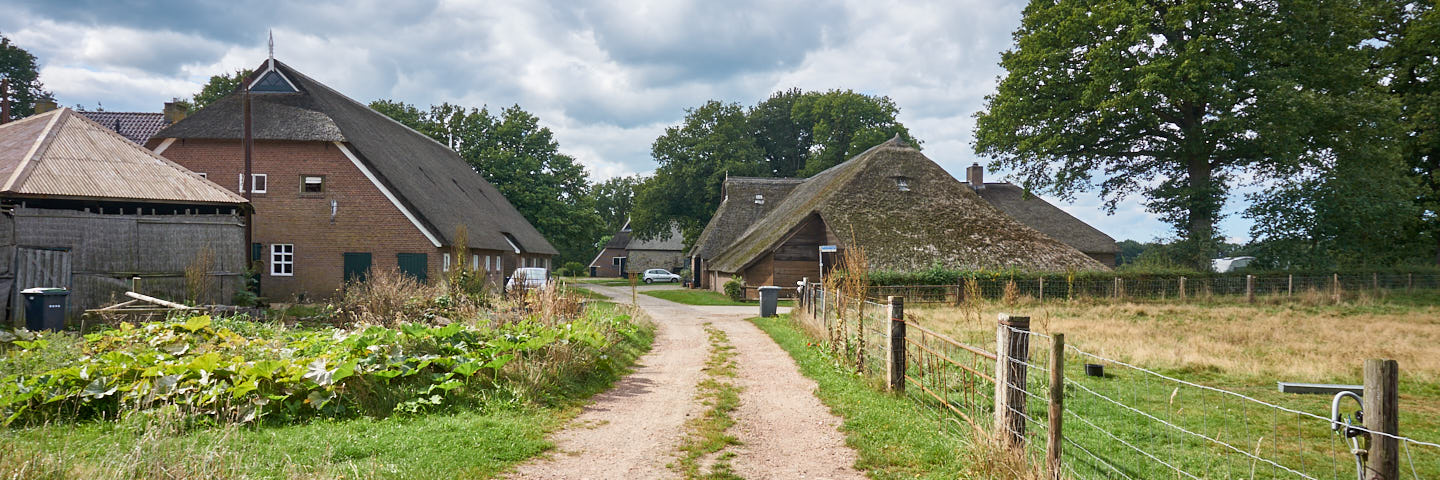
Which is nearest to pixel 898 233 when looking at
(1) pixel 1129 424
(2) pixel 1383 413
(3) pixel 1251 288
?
(3) pixel 1251 288

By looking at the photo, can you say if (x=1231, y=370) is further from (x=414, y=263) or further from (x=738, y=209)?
(x=738, y=209)

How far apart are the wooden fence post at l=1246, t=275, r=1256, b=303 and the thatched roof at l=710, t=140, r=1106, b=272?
16.3 ft

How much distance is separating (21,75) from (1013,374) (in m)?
65.9

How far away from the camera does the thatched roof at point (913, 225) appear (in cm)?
2930

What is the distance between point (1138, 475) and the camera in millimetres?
5586

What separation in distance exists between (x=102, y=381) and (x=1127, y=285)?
29.2 meters

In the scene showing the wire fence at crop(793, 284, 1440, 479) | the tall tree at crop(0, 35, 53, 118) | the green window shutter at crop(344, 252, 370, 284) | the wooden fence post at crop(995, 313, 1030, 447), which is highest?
the tall tree at crop(0, 35, 53, 118)

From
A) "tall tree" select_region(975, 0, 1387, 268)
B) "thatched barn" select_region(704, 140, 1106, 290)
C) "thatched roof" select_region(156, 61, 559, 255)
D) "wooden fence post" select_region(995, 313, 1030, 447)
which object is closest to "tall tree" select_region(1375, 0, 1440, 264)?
"tall tree" select_region(975, 0, 1387, 268)

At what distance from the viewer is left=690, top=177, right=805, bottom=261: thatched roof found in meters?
41.1

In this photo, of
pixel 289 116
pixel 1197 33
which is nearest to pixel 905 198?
pixel 1197 33

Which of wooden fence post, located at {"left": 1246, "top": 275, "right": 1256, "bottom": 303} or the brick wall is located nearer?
the brick wall

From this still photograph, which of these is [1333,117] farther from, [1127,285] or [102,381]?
[102,381]

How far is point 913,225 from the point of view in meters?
31.2

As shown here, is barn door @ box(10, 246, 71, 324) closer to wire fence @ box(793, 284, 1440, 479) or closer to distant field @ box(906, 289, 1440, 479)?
wire fence @ box(793, 284, 1440, 479)
